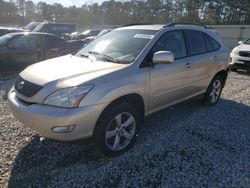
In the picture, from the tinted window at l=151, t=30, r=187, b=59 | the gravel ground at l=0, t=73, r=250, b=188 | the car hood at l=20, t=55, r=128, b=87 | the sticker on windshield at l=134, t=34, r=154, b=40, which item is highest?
the sticker on windshield at l=134, t=34, r=154, b=40

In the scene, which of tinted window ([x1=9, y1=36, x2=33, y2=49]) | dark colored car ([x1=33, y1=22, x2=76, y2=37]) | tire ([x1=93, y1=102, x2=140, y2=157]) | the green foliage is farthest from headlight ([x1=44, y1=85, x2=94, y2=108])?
the green foliage

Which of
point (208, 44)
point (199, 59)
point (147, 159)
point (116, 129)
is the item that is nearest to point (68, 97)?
point (116, 129)

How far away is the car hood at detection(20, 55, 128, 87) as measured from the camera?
10.3 feet

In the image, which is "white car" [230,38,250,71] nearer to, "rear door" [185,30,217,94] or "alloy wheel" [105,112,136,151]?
"rear door" [185,30,217,94]

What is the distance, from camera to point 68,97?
115 inches

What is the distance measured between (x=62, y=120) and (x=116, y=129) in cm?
84

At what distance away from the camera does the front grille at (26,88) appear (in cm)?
312

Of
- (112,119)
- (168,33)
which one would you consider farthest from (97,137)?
(168,33)

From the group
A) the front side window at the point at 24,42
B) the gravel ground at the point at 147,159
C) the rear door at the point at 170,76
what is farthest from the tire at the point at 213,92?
the front side window at the point at 24,42

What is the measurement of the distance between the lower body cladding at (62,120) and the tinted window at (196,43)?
2.41 metres

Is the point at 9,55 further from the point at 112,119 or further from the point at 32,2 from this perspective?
the point at 32,2

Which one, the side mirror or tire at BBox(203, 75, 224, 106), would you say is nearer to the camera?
the side mirror

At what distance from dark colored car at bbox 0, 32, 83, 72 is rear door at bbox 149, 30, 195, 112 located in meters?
5.70

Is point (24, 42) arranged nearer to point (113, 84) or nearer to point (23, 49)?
point (23, 49)
